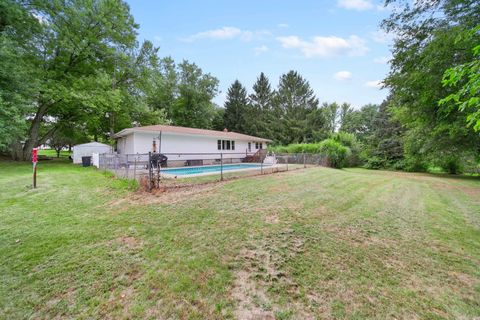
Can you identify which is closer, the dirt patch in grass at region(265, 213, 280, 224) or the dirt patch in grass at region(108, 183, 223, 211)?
the dirt patch in grass at region(265, 213, 280, 224)

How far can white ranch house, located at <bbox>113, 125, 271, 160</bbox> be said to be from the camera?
15.2 metres

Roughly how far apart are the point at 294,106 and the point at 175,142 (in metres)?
25.7

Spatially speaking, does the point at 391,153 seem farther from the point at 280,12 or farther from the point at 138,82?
the point at 138,82

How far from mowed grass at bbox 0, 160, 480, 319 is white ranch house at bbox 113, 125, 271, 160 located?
8029mm

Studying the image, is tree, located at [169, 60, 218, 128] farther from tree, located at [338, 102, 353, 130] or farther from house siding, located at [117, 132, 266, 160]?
tree, located at [338, 102, 353, 130]

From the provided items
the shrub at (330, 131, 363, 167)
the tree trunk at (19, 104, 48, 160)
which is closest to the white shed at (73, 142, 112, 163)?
the tree trunk at (19, 104, 48, 160)

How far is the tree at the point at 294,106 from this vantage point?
35.5 meters

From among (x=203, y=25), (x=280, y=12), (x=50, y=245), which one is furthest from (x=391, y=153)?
(x=50, y=245)

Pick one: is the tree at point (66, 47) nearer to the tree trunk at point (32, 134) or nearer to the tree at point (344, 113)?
the tree trunk at point (32, 134)

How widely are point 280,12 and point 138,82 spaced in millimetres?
15700

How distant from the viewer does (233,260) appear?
10.00 ft

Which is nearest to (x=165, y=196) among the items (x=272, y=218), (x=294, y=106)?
(x=272, y=218)

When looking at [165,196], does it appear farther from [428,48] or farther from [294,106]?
[294,106]

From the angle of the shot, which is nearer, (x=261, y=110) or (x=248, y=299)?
(x=248, y=299)
